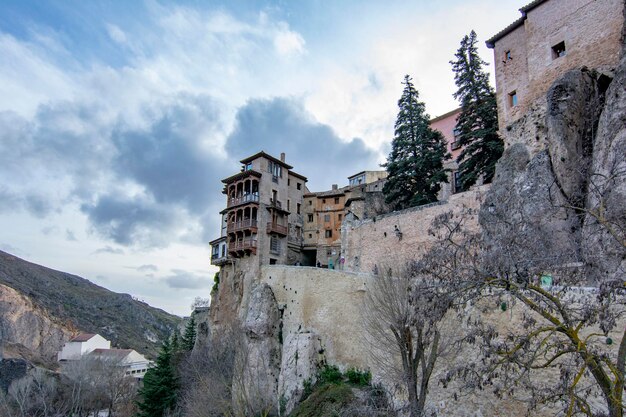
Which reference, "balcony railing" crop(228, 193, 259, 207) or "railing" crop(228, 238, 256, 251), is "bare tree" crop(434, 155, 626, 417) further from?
"balcony railing" crop(228, 193, 259, 207)

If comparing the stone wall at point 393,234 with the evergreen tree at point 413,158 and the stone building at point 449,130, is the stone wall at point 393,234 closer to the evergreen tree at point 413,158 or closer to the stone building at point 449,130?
the evergreen tree at point 413,158

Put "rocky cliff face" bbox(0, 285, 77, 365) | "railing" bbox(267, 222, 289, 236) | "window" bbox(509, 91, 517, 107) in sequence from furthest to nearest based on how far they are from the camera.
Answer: "rocky cliff face" bbox(0, 285, 77, 365) → "railing" bbox(267, 222, 289, 236) → "window" bbox(509, 91, 517, 107)

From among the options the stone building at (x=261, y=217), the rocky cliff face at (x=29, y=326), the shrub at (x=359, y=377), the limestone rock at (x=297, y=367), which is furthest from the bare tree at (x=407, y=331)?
the rocky cliff face at (x=29, y=326)

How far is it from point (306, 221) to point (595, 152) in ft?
97.3

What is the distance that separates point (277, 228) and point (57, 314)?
57526 millimetres

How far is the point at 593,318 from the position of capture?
7.64 metres

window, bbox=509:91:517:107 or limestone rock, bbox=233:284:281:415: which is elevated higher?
window, bbox=509:91:517:107

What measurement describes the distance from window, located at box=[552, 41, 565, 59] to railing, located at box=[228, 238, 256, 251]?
25.4m

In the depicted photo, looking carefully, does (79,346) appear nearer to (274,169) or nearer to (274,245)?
(274,245)

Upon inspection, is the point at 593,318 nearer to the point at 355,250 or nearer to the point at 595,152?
the point at 595,152

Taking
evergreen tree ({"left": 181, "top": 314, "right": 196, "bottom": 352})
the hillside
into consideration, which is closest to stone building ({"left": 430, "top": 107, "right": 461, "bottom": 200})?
evergreen tree ({"left": 181, "top": 314, "right": 196, "bottom": 352})

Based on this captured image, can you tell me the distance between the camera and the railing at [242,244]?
123 feet

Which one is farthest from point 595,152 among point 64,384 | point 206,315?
point 64,384

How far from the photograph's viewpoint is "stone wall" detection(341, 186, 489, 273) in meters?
25.8
